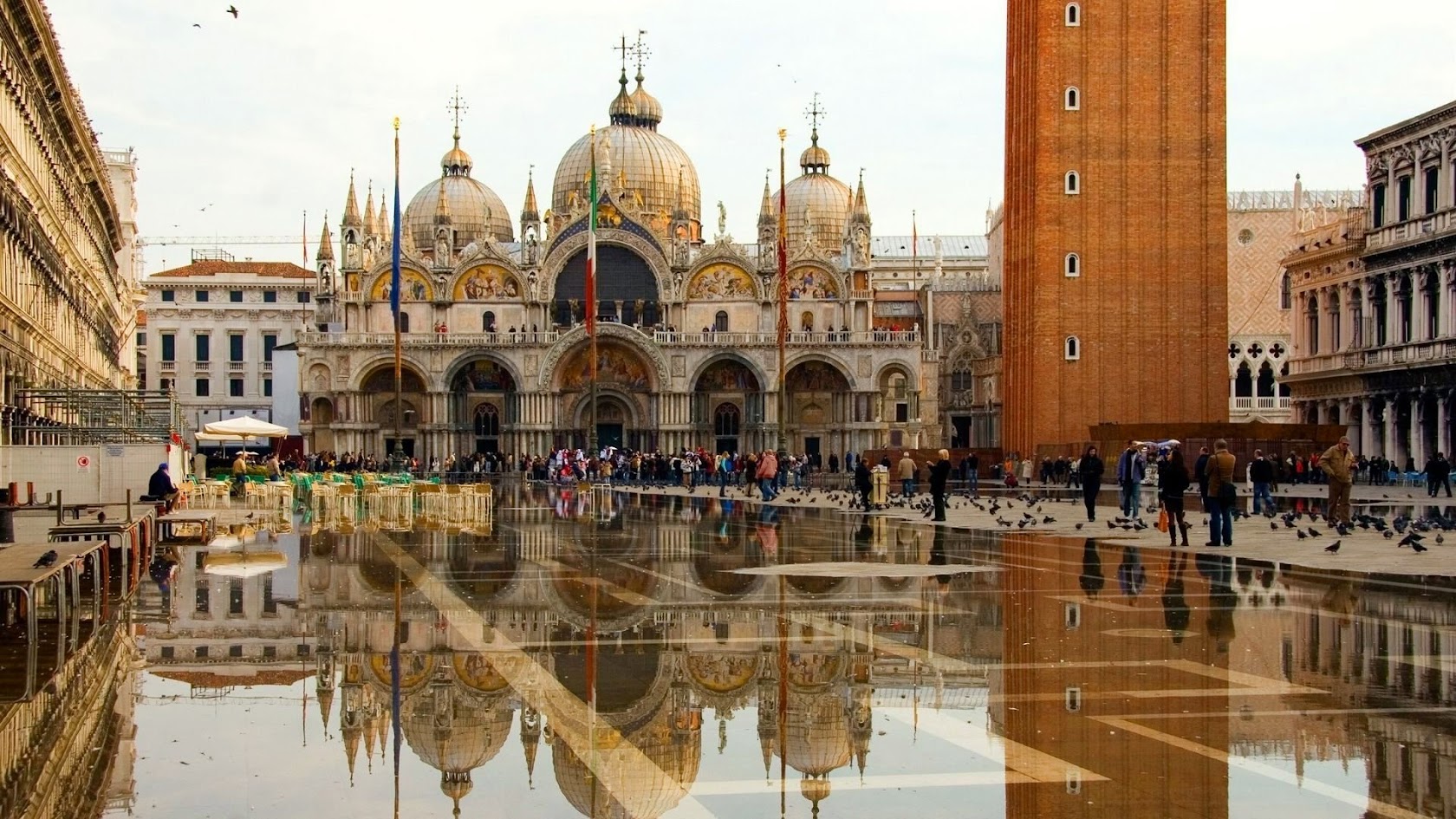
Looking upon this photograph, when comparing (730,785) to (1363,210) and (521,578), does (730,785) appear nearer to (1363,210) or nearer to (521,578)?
(521,578)

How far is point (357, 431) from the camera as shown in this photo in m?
78.2

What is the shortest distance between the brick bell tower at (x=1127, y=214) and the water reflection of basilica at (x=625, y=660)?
36041 mm

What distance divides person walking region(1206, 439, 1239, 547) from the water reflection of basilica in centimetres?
466

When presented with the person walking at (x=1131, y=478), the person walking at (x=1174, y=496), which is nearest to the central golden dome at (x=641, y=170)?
the person walking at (x=1131, y=478)

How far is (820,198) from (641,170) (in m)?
13.5

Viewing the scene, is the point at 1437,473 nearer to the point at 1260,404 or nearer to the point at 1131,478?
the point at 1131,478

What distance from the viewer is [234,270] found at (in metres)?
113

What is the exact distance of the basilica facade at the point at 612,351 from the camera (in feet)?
256

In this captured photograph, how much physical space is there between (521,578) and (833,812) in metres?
11.2

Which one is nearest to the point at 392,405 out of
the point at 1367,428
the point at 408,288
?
the point at 408,288

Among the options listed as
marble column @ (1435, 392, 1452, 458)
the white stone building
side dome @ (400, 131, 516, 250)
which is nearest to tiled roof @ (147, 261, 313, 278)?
the white stone building

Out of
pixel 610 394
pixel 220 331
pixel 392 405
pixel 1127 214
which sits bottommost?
pixel 392 405

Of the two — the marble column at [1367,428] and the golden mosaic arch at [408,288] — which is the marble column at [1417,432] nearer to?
the marble column at [1367,428]

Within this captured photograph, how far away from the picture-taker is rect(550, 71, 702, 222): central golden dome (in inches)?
3469
